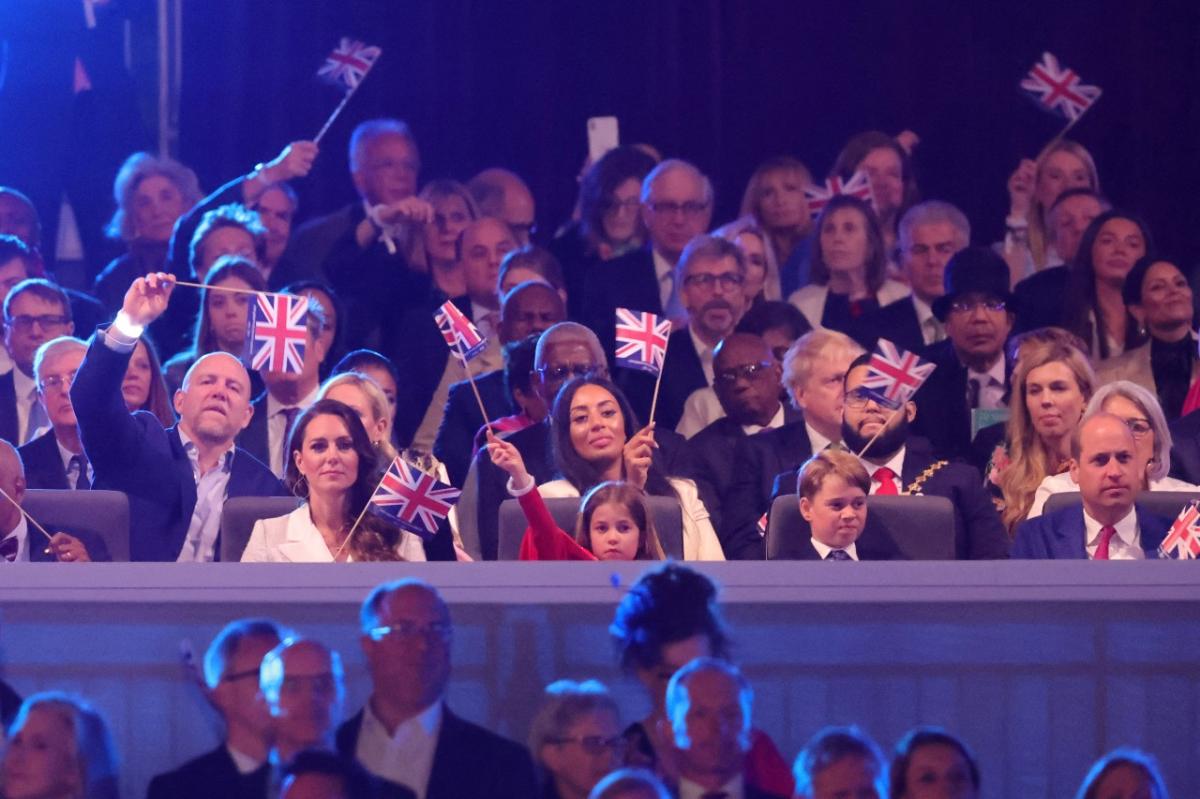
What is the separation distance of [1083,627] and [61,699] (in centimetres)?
189

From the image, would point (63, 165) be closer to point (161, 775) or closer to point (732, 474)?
point (732, 474)

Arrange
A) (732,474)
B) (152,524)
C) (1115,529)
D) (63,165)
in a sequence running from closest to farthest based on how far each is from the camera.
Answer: (1115,529) < (152,524) < (732,474) < (63,165)

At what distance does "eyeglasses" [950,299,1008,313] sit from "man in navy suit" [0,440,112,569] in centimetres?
301

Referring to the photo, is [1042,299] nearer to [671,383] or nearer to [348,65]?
[671,383]

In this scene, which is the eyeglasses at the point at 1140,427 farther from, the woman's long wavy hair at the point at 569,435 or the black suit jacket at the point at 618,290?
the black suit jacket at the point at 618,290

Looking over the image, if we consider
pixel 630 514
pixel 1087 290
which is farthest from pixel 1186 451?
pixel 630 514

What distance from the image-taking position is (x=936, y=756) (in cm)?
411

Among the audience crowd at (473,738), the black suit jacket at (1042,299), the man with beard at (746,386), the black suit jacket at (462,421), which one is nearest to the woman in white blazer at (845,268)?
the black suit jacket at (1042,299)

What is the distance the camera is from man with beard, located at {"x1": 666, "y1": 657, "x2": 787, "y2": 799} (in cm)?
404

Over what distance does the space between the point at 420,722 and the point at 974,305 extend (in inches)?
144

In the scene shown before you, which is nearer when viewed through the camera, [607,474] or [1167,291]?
[607,474]

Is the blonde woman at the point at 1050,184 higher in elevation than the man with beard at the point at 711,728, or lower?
higher

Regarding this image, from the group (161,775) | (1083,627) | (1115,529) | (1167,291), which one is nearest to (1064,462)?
(1115,529)

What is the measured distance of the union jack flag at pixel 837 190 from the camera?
8844mm
